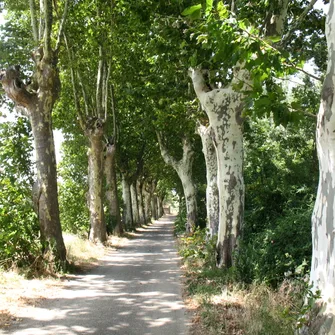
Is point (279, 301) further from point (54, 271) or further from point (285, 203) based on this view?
point (285, 203)

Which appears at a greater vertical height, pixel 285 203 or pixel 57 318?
pixel 285 203

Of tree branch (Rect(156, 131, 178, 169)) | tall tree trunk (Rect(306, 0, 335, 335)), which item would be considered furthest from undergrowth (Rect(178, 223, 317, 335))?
tree branch (Rect(156, 131, 178, 169))

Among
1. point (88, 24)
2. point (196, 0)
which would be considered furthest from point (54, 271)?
point (88, 24)

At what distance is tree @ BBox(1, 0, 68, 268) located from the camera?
1041cm

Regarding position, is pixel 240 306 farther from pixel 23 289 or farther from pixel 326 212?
pixel 23 289

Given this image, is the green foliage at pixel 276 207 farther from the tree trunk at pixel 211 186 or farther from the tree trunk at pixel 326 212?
the tree trunk at pixel 211 186

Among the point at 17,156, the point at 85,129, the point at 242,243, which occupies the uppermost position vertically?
the point at 85,129

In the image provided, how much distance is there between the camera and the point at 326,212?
163 inches

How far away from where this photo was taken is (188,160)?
23031mm

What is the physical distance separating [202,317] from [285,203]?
813cm

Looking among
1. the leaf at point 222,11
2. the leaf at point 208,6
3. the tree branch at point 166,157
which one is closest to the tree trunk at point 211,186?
the tree branch at point 166,157

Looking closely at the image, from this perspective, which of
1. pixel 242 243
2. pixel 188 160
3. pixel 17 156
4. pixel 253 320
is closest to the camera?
pixel 253 320

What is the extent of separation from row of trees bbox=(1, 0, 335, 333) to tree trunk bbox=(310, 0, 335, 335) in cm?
2

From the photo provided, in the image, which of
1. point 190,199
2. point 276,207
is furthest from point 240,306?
point 190,199
